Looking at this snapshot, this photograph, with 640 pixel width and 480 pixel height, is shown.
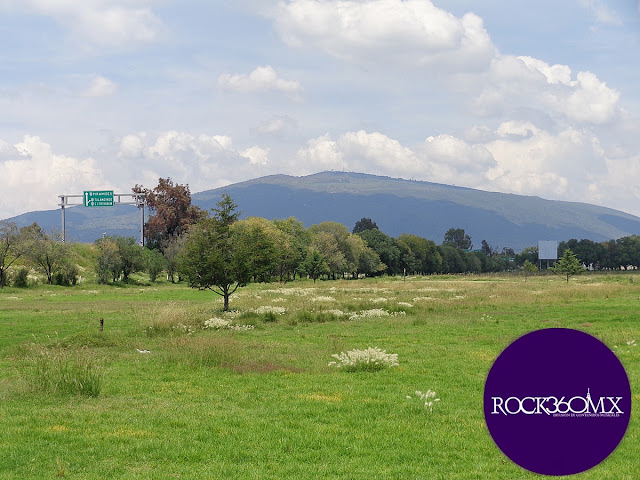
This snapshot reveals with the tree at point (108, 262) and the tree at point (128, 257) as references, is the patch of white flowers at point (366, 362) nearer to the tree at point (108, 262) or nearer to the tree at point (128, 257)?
the tree at point (108, 262)

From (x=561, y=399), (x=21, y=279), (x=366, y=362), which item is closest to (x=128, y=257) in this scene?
(x=21, y=279)

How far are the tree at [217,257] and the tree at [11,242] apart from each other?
4737cm

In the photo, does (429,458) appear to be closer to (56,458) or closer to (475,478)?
(475,478)

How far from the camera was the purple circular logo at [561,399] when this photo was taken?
7336 millimetres

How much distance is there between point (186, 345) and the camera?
2117 centimetres

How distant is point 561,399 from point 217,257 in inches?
1236

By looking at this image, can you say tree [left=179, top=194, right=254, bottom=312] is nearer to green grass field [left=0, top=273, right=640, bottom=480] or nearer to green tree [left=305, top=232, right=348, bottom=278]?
green grass field [left=0, top=273, right=640, bottom=480]

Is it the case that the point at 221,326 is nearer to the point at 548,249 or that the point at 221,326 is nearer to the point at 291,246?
the point at 291,246

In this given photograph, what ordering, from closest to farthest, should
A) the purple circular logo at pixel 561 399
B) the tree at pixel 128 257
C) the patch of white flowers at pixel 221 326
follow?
1. the purple circular logo at pixel 561 399
2. the patch of white flowers at pixel 221 326
3. the tree at pixel 128 257

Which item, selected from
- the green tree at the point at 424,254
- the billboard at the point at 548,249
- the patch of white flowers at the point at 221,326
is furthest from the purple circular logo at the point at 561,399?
the green tree at the point at 424,254

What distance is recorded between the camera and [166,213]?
128 meters

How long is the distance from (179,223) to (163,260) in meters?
25.0

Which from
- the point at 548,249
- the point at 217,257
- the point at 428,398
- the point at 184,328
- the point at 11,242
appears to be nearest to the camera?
the point at 428,398

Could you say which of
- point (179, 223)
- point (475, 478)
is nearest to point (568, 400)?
point (475, 478)
